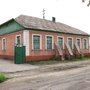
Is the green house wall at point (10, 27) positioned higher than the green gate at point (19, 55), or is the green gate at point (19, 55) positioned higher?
the green house wall at point (10, 27)

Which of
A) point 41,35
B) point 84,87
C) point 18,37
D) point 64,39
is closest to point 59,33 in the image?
point 64,39

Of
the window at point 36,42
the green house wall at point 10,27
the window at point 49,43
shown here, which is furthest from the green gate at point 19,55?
the window at point 49,43

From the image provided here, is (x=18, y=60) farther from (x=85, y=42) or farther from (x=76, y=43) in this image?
(x=85, y=42)

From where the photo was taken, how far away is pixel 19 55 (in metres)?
23.5

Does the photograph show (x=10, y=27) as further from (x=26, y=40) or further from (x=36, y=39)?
(x=26, y=40)

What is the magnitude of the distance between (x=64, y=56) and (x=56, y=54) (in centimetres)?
137

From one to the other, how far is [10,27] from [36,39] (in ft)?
15.1

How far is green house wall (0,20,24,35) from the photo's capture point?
26070 millimetres

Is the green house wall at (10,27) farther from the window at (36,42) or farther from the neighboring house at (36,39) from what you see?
the window at (36,42)

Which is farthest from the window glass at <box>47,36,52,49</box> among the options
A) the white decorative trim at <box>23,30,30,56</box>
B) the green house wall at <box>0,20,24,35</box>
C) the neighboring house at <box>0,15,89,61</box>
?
the green house wall at <box>0,20,24,35</box>

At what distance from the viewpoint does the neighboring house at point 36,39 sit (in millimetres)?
24828

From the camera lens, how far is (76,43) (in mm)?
31359

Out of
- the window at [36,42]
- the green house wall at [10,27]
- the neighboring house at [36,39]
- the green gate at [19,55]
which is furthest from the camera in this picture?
the green house wall at [10,27]

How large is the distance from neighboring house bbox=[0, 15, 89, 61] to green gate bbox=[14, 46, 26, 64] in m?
0.62
